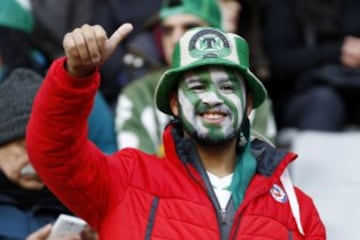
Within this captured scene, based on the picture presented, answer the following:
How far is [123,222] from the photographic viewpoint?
3688 millimetres

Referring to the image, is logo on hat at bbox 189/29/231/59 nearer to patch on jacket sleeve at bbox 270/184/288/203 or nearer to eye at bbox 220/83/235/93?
eye at bbox 220/83/235/93

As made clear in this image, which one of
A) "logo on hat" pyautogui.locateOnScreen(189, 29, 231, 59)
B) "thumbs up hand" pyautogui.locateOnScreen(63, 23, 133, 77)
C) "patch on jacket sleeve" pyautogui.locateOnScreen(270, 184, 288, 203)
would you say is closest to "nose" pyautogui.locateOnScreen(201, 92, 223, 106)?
"logo on hat" pyautogui.locateOnScreen(189, 29, 231, 59)

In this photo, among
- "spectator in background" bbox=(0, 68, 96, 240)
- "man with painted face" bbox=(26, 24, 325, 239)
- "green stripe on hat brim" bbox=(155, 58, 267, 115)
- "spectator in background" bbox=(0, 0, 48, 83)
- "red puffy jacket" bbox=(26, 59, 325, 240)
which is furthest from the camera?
"spectator in background" bbox=(0, 0, 48, 83)

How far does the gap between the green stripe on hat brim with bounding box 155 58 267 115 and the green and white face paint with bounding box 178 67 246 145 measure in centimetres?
3

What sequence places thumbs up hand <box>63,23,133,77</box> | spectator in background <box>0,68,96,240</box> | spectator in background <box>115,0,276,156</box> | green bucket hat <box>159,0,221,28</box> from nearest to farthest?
1. thumbs up hand <box>63,23,133,77</box>
2. spectator in background <box>0,68,96,240</box>
3. spectator in background <box>115,0,276,156</box>
4. green bucket hat <box>159,0,221,28</box>

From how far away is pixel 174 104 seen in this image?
3.89m

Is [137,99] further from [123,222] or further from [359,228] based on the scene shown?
[123,222]

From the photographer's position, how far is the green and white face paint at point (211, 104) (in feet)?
12.3

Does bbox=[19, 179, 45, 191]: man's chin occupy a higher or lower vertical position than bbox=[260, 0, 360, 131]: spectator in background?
lower

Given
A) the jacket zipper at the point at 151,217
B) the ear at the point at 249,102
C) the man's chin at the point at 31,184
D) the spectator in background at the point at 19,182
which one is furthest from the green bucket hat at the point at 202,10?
the jacket zipper at the point at 151,217

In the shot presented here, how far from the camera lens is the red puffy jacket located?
3473 millimetres

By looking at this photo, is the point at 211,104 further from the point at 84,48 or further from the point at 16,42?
the point at 16,42

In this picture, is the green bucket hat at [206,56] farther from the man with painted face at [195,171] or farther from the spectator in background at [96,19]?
the spectator in background at [96,19]

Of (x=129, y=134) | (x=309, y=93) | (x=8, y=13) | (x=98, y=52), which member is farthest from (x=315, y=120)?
(x=98, y=52)
